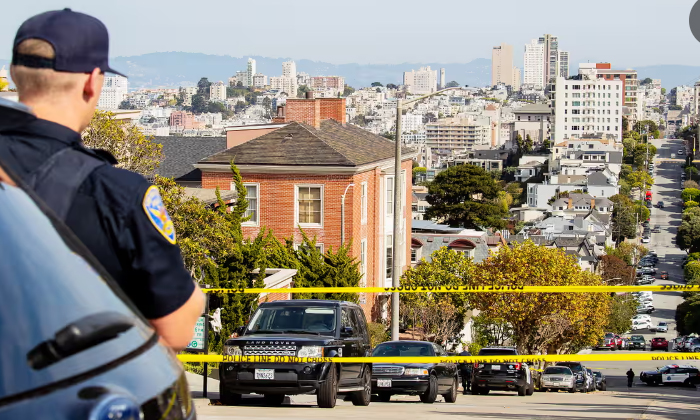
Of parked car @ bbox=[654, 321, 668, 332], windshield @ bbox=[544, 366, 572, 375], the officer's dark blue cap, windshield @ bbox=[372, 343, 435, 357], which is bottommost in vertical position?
parked car @ bbox=[654, 321, 668, 332]

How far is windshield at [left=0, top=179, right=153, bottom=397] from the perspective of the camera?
2.11 metres

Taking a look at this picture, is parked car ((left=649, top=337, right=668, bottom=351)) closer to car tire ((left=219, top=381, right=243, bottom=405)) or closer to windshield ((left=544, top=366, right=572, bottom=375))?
windshield ((left=544, top=366, right=572, bottom=375))

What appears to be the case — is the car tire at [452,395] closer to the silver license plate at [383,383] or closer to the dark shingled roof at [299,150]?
the silver license plate at [383,383]

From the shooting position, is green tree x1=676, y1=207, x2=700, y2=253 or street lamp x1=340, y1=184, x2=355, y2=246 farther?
green tree x1=676, y1=207, x2=700, y2=253

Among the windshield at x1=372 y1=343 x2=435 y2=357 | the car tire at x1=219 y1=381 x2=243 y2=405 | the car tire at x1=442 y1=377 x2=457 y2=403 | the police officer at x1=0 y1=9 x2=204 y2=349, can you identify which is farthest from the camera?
the windshield at x1=372 y1=343 x2=435 y2=357

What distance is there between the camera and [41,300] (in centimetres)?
220

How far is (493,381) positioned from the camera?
966 inches

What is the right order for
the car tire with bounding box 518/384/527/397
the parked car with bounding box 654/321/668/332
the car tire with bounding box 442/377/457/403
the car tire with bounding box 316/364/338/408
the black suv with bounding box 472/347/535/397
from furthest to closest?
the parked car with bounding box 654/321/668/332 → the black suv with bounding box 472/347/535/397 → the car tire with bounding box 518/384/527/397 → the car tire with bounding box 442/377/457/403 → the car tire with bounding box 316/364/338/408

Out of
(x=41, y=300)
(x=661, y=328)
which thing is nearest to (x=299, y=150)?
(x=41, y=300)

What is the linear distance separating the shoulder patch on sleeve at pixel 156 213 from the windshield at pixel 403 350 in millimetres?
16146

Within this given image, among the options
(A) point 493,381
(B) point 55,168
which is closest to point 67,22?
(B) point 55,168

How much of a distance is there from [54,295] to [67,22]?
1503mm

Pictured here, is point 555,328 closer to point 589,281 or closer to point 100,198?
point 589,281

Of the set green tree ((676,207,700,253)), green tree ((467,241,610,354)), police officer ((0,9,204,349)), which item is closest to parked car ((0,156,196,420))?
police officer ((0,9,204,349))
